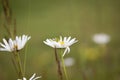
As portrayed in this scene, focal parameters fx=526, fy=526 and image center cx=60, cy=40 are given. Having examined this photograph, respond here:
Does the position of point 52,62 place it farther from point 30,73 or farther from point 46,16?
point 46,16

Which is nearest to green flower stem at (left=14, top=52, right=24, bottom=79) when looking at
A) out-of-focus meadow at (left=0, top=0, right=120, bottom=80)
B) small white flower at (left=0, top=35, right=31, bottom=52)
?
small white flower at (left=0, top=35, right=31, bottom=52)

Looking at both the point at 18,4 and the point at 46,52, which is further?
the point at 18,4

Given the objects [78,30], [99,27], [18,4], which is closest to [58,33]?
[78,30]

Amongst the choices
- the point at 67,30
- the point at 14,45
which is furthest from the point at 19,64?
the point at 67,30

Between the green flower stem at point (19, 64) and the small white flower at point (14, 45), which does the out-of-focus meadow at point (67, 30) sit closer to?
the small white flower at point (14, 45)

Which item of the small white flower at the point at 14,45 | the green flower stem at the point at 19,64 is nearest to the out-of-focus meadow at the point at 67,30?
the small white flower at the point at 14,45

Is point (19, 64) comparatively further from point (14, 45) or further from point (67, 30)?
point (67, 30)


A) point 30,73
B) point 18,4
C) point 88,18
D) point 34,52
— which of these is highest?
point 18,4

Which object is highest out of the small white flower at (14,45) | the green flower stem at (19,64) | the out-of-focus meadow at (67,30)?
the out-of-focus meadow at (67,30)
